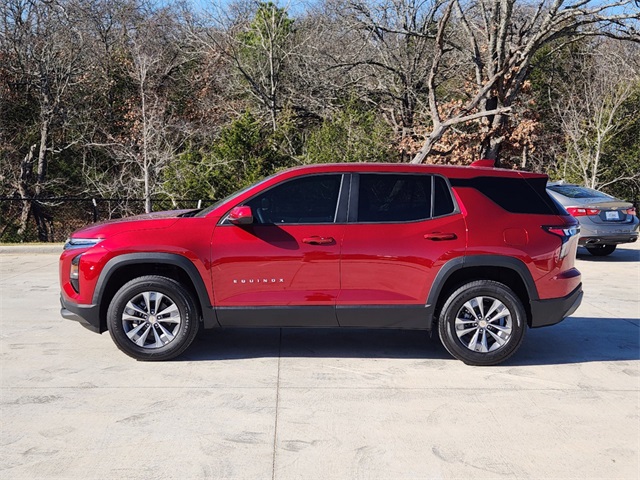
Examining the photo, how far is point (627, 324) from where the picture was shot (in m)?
7.68

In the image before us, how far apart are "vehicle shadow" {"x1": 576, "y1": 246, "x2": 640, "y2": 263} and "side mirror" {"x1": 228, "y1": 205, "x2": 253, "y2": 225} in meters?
9.57

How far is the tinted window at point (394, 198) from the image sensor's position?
591cm

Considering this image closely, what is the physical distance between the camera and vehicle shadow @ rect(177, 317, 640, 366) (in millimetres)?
6305

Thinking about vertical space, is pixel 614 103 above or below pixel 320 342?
above

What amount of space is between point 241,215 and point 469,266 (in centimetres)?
206

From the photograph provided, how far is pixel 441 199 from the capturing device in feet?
19.6

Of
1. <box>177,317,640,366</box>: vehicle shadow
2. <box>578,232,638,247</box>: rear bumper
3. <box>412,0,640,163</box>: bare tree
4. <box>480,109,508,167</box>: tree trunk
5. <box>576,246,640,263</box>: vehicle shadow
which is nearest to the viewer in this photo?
<box>177,317,640,366</box>: vehicle shadow

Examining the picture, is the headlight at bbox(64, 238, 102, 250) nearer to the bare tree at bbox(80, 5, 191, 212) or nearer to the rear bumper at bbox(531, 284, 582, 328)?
the rear bumper at bbox(531, 284, 582, 328)

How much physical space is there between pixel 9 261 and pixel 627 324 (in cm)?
1100

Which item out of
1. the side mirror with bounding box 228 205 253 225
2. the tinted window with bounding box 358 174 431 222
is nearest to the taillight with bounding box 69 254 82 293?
the side mirror with bounding box 228 205 253 225

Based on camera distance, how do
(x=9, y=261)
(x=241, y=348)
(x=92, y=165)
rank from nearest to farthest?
1. (x=241, y=348)
2. (x=9, y=261)
3. (x=92, y=165)

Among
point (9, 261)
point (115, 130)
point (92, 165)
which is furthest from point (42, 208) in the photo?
point (9, 261)

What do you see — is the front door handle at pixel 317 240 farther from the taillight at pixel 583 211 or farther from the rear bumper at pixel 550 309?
the taillight at pixel 583 211

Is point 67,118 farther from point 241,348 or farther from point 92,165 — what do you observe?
point 241,348
